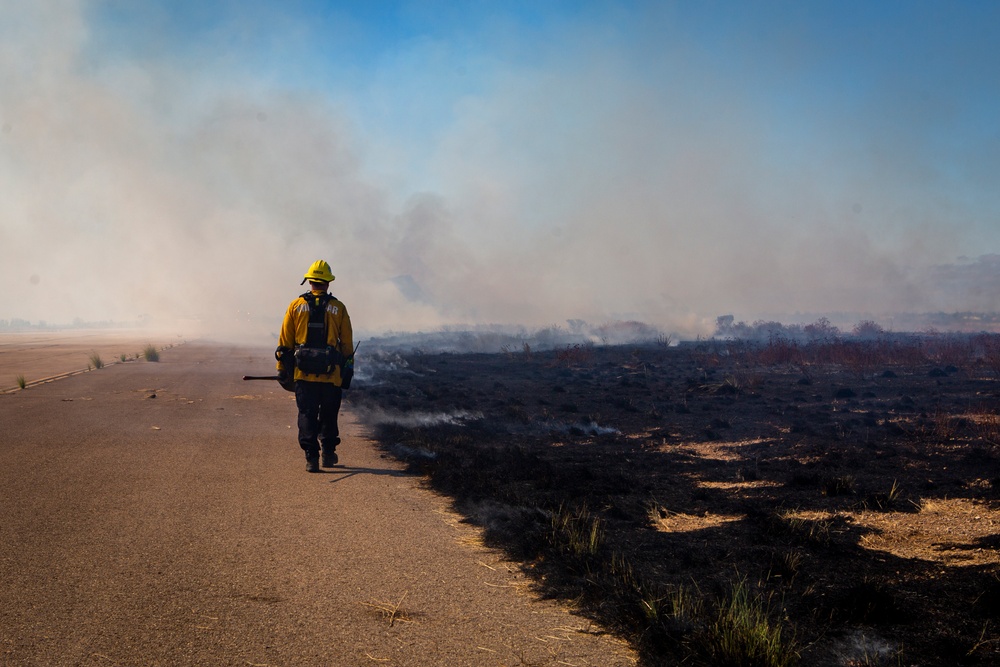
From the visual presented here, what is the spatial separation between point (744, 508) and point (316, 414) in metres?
5.22


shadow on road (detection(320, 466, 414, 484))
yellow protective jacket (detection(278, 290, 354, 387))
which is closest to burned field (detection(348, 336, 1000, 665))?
shadow on road (detection(320, 466, 414, 484))

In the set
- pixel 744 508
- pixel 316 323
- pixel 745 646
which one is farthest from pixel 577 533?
pixel 316 323

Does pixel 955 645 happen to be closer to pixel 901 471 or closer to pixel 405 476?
pixel 405 476

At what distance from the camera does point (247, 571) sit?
4.35m

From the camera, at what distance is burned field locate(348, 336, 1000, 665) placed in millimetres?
3627

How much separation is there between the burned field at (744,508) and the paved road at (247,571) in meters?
0.53

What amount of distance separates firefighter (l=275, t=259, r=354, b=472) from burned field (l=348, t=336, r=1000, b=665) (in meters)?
1.42

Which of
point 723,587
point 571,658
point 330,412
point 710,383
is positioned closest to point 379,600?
point 571,658

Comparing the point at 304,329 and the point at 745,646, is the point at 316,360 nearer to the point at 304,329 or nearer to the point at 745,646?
the point at 304,329

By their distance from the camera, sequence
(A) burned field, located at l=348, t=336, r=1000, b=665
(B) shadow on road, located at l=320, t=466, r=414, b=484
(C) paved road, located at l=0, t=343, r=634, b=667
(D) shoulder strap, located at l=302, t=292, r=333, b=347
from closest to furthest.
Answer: (C) paved road, located at l=0, t=343, r=634, b=667 → (A) burned field, located at l=348, t=336, r=1000, b=665 → (B) shadow on road, located at l=320, t=466, r=414, b=484 → (D) shoulder strap, located at l=302, t=292, r=333, b=347

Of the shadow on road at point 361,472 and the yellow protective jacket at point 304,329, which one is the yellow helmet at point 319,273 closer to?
the yellow protective jacket at point 304,329

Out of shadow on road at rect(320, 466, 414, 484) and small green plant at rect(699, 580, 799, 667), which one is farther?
shadow on road at rect(320, 466, 414, 484)

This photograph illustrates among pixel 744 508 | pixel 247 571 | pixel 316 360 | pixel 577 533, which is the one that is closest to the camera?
pixel 247 571

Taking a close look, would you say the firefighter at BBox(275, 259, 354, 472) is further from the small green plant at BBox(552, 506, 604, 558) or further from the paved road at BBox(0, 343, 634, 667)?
the small green plant at BBox(552, 506, 604, 558)
